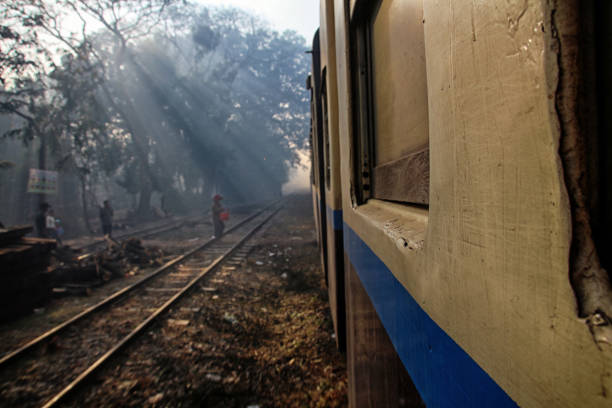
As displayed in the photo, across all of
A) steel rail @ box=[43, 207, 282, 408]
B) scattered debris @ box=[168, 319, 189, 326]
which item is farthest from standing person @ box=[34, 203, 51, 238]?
scattered debris @ box=[168, 319, 189, 326]

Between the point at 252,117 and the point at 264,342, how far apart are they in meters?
34.4

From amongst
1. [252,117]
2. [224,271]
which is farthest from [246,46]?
[224,271]

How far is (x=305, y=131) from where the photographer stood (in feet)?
146

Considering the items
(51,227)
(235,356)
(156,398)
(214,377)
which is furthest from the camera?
(51,227)

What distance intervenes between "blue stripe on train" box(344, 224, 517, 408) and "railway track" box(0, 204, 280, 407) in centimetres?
384

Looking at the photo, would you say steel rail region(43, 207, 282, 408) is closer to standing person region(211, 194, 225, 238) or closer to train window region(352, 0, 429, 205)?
A: train window region(352, 0, 429, 205)

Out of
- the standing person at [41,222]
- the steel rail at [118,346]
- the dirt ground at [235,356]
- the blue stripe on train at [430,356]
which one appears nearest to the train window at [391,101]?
the blue stripe on train at [430,356]

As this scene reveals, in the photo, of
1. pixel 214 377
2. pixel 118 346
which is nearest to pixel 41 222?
pixel 118 346

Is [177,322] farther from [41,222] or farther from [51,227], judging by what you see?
[51,227]

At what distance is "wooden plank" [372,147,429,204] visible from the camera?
105 cm

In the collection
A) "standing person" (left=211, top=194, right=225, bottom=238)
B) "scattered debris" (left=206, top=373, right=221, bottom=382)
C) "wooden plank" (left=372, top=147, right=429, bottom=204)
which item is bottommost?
"scattered debris" (left=206, top=373, right=221, bottom=382)

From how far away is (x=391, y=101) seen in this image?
142 centimetres

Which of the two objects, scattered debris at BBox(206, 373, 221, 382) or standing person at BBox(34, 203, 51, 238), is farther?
standing person at BBox(34, 203, 51, 238)

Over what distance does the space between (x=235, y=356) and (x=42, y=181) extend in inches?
515
